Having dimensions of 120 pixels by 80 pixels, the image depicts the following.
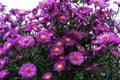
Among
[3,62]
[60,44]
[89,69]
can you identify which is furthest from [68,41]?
[3,62]

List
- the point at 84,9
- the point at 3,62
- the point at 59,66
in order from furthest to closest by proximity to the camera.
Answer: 1. the point at 84,9
2. the point at 3,62
3. the point at 59,66

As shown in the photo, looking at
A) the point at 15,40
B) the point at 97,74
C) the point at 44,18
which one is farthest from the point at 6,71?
the point at 97,74

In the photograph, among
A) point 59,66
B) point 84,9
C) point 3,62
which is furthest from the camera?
point 84,9

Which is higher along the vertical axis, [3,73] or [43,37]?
[43,37]

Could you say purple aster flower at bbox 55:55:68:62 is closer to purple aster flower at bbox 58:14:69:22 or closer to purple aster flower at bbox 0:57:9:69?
purple aster flower at bbox 58:14:69:22

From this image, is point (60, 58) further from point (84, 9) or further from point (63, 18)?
point (84, 9)

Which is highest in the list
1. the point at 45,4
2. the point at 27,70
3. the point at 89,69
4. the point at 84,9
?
the point at 45,4

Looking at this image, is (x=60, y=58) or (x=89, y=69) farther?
(x=89, y=69)

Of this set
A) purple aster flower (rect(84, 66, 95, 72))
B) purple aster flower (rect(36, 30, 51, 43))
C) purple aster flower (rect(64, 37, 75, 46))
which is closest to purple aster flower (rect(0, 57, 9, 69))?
purple aster flower (rect(36, 30, 51, 43))

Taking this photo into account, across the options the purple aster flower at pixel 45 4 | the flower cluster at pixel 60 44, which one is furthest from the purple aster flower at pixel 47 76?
the purple aster flower at pixel 45 4
